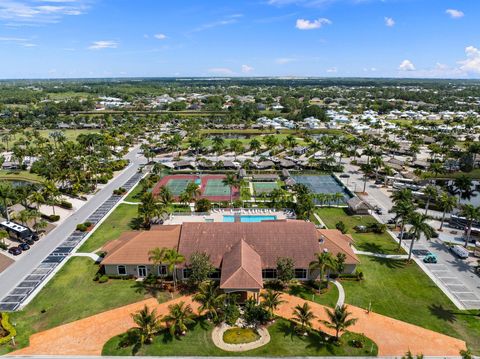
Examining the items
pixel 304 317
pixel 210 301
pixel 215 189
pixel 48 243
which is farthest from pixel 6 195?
pixel 304 317

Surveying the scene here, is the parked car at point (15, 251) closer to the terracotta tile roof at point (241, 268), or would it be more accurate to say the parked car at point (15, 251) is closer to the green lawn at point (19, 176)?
the terracotta tile roof at point (241, 268)

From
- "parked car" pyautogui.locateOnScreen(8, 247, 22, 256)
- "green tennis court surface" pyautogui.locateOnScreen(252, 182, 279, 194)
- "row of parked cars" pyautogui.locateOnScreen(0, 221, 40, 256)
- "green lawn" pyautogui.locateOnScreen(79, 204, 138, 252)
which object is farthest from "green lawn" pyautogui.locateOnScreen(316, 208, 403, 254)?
"parked car" pyautogui.locateOnScreen(8, 247, 22, 256)

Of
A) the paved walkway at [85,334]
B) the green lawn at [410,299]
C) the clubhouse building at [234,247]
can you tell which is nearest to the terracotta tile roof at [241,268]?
the clubhouse building at [234,247]

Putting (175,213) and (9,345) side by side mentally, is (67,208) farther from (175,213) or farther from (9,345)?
(9,345)

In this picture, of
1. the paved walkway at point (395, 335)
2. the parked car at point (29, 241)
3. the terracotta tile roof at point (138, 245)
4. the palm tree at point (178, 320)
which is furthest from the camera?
the parked car at point (29, 241)

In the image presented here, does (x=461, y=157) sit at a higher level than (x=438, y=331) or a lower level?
higher

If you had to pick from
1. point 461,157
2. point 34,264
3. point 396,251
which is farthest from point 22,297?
point 461,157
